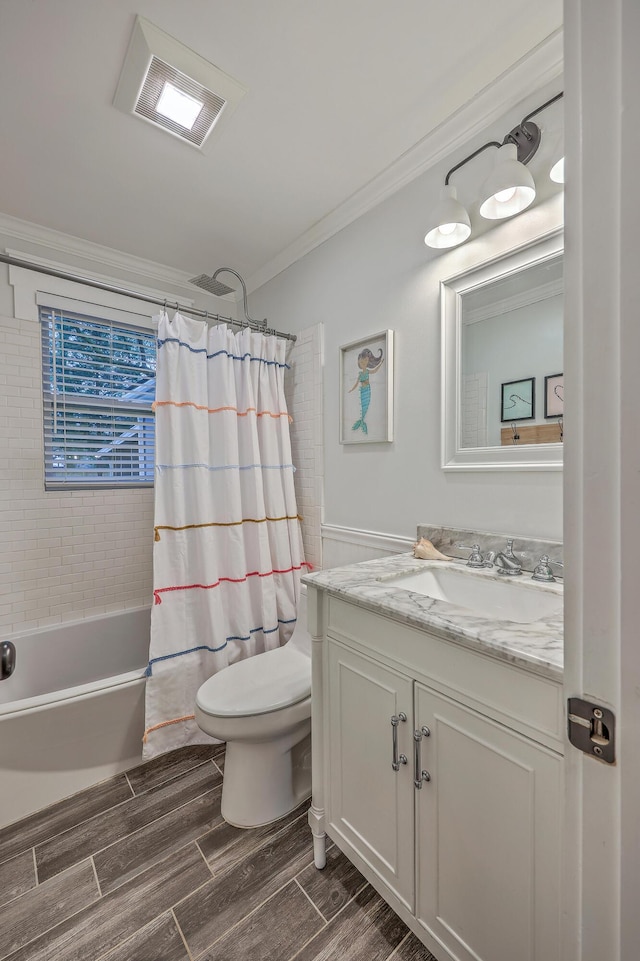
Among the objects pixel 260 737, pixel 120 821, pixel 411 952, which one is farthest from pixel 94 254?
pixel 411 952

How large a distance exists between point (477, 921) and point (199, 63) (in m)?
2.36

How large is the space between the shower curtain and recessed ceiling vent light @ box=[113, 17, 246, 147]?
700 millimetres

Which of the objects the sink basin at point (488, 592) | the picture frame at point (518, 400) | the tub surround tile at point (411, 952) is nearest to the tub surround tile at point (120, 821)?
the tub surround tile at point (411, 952)

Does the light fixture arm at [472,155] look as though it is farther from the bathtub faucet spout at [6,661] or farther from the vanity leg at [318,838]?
the bathtub faucet spout at [6,661]

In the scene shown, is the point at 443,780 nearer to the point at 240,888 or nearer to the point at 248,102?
the point at 240,888

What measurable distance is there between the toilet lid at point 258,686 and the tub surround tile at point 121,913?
1.46 feet

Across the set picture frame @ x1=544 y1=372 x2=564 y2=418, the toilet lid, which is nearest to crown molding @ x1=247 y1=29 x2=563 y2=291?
picture frame @ x1=544 y1=372 x2=564 y2=418

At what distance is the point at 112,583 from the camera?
7.82ft

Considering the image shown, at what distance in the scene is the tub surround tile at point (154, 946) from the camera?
1056 mm

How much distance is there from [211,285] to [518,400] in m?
2.03

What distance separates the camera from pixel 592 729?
438mm

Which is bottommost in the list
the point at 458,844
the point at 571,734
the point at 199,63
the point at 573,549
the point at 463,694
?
the point at 458,844

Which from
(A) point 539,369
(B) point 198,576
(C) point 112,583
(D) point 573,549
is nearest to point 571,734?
(D) point 573,549

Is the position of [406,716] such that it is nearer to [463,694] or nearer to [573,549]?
[463,694]
